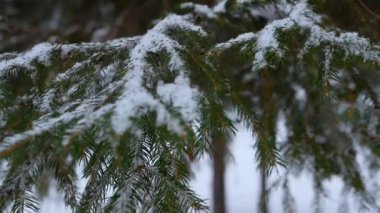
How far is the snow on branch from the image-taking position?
3.60 ft

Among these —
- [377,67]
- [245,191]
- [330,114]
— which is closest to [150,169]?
[377,67]

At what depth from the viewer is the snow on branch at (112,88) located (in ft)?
3.60

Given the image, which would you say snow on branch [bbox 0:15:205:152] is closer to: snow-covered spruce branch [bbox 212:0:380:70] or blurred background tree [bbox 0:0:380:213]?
blurred background tree [bbox 0:0:380:213]

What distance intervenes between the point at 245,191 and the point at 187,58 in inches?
303

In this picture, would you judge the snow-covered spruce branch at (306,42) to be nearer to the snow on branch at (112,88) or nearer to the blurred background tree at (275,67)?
the blurred background tree at (275,67)

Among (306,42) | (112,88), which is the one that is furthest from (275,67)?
(112,88)

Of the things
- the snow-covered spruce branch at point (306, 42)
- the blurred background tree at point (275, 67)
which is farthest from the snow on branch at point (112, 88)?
the snow-covered spruce branch at point (306, 42)

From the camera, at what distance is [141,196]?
4.41 feet

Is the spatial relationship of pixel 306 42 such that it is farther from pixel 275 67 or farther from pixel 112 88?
pixel 112 88

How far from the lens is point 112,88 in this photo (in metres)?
1.24

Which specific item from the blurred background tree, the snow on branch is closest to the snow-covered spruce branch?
the blurred background tree

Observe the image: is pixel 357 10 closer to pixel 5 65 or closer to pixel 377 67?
pixel 377 67

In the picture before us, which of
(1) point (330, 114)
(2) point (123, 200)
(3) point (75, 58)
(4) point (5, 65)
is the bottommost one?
(2) point (123, 200)

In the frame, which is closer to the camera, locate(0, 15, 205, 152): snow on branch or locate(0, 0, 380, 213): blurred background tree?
locate(0, 15, 205, 152): snow on branch
